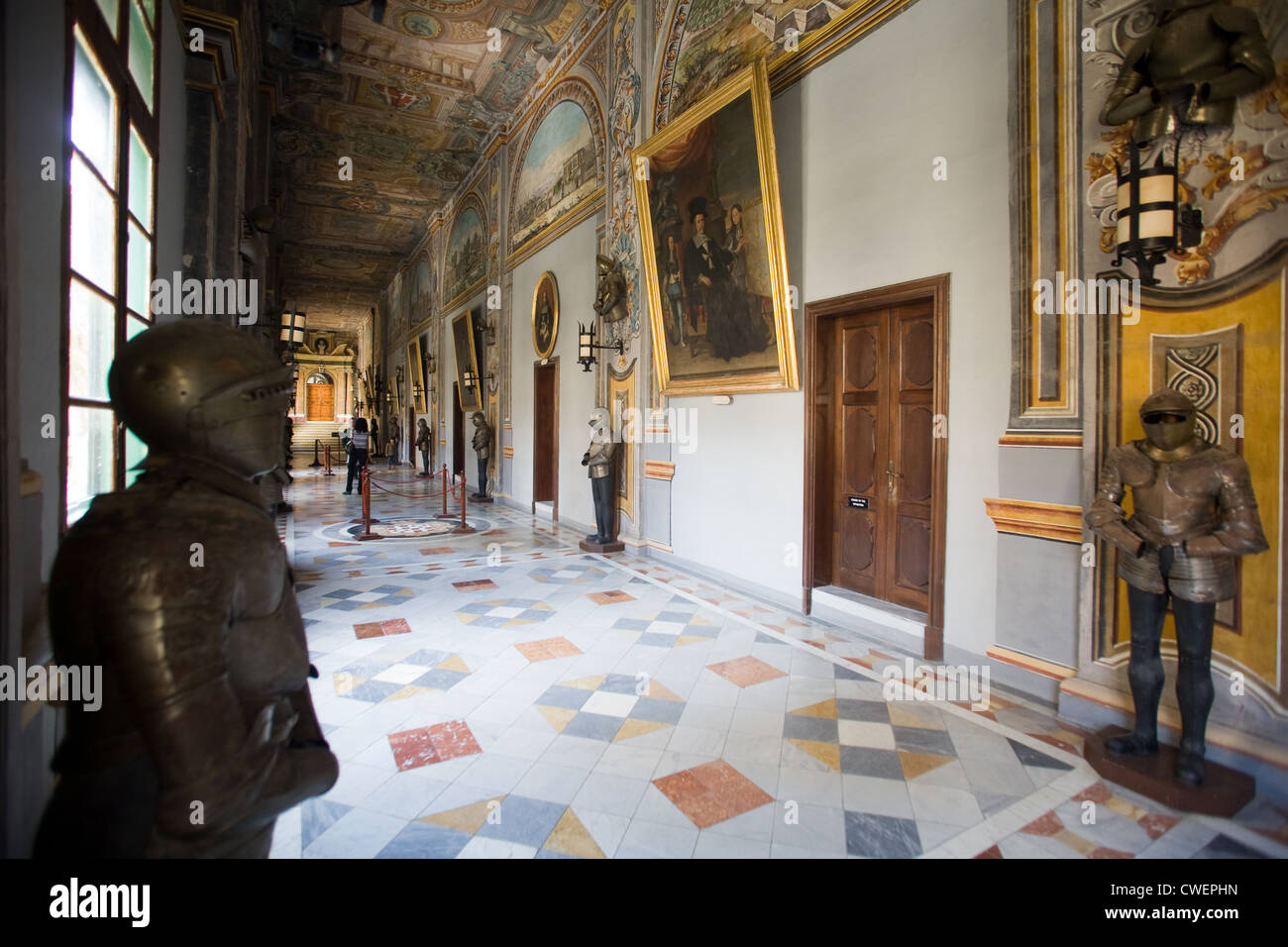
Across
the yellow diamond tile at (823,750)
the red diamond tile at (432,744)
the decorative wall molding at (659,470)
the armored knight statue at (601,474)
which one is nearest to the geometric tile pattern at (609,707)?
the red diamond tile at (432,744)

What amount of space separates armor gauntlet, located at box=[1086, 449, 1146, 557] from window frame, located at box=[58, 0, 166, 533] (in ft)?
12.9

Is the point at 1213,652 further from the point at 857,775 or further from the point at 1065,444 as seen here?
the point at 857,775

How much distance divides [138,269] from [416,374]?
18.3 m

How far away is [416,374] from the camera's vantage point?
2073cm

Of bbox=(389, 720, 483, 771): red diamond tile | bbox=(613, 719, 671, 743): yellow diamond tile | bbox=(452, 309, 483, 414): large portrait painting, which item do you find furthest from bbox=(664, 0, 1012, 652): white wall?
bbox=(452, 309, 483, 414): large portrait painting

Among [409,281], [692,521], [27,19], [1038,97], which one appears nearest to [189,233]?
[27,19]

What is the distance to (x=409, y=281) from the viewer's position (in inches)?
866

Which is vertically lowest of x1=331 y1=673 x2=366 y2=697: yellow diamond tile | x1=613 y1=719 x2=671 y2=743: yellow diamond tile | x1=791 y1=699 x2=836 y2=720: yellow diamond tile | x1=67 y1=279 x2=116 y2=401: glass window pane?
x1=791 y1=699 x2=836 y2=720: yellow diamond tile

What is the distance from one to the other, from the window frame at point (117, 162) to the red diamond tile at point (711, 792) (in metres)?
2.44

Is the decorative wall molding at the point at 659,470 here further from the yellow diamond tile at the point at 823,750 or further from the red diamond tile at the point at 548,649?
the yellow diamond tile at the point at 823,750

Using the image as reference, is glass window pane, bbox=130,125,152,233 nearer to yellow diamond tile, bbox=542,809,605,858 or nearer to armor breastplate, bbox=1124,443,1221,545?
yellow diamond tile, bbox=542,809,605,858

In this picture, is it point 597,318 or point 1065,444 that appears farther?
point 597,318

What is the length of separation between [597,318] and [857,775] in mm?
7279

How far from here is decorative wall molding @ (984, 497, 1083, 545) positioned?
11.5 ft
